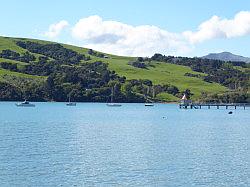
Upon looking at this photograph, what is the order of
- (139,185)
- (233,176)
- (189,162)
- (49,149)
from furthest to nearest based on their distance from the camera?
(49,149)
(189,162)
(233,176)
(139,185)

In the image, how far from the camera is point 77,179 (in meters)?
51.9

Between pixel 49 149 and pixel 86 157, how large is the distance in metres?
8.81

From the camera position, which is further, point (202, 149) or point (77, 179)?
point (202, 149)

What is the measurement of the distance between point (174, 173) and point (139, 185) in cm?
792

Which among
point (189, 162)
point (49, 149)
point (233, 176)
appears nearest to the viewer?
point (233, 176)

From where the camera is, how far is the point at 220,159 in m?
68.5

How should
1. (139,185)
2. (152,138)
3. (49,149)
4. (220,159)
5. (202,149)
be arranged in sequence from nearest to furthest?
(139,185) → (220,159) → (49,149) → (202,149) → (152,138)

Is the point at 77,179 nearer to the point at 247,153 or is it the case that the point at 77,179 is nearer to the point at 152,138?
the point at 247,153

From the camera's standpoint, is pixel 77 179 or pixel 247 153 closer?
pixel 77 179

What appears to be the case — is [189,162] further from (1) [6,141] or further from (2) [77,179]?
(1) [6,141]

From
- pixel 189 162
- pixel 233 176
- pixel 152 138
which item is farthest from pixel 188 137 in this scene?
pixel 233 176

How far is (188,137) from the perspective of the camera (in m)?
99.4

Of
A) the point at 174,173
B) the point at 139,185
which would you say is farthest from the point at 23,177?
the point at 174,173

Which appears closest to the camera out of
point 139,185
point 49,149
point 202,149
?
point 139,185
